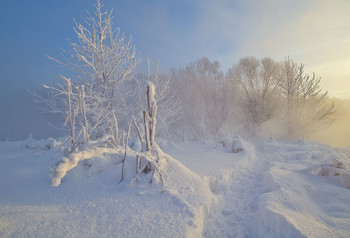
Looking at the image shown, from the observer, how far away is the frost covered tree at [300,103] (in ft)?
45.7

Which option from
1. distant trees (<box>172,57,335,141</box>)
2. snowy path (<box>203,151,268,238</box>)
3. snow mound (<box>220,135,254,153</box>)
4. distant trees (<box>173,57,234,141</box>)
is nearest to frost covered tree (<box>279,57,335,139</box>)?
distant trees (<box>172,57,335,141</box>)

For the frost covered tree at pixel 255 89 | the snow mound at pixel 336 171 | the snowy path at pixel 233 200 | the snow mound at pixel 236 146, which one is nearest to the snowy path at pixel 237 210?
the snowy path at pixel 233 200

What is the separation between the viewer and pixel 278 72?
15.7 meters

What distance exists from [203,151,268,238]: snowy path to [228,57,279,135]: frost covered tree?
12977 mm

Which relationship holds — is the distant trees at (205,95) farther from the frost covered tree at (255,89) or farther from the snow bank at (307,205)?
the snow bank at (307,205)

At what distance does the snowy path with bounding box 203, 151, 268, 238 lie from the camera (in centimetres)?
237

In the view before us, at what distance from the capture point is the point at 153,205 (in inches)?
88.0

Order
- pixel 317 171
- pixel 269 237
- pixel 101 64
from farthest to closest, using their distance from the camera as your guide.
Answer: pixel 101 64 < pixel 317 171 < pixel 269 237

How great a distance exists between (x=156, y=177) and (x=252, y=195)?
7.68 feet

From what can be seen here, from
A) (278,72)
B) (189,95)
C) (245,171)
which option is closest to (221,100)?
(189,95)

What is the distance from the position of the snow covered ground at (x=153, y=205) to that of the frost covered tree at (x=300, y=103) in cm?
1326

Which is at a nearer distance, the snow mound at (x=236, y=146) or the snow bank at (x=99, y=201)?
the snow bank at (x=99, y=201)

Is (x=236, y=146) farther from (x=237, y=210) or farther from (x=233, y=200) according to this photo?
(x=237, y=210)

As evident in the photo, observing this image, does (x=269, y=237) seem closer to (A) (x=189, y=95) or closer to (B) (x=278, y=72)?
(A) (x=189, y=95)
